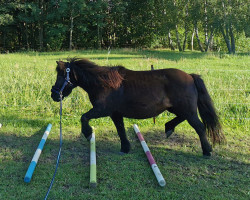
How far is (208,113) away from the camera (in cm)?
455

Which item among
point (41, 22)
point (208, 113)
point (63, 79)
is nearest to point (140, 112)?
point (208, 113)

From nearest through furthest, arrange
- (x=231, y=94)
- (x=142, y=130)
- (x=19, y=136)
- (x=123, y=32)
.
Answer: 1. (x=19, y=136)
2. (x=142, y=130)
3. (x=231, y=94)
4. (x=123, y=32)

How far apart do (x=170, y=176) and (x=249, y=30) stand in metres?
24.0

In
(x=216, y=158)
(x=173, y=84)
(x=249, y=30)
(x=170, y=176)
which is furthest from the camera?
(x=249, y=30)

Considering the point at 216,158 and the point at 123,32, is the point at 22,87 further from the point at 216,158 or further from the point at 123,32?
the point at 123,32

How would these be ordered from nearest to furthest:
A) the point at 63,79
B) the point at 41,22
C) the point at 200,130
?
1. the point at 63,79
2. the point at 200,130
3. the point at 41,22

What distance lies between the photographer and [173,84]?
423 cm

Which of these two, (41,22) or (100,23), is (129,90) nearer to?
(100,23)

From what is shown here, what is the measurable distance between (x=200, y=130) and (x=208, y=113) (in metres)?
0.35

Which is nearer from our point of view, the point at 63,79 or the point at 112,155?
the point at 63,79

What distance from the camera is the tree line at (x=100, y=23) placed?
31188mm

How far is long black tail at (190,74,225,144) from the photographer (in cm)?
444

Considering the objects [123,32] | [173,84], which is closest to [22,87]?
[173,84]

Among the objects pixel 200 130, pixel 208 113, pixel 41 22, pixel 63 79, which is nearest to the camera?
pixel 63 79
